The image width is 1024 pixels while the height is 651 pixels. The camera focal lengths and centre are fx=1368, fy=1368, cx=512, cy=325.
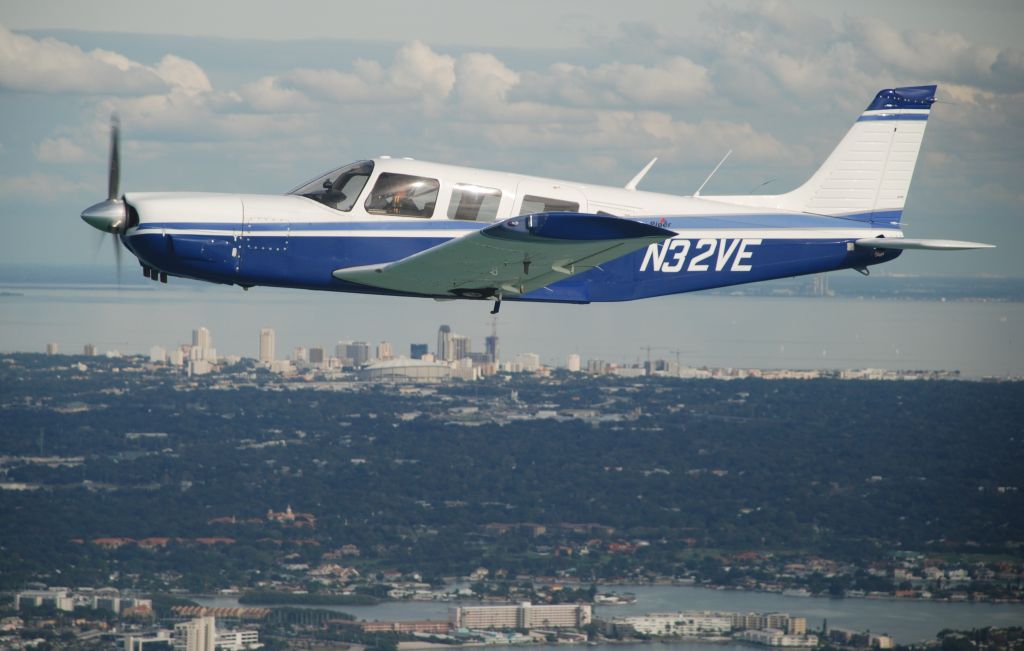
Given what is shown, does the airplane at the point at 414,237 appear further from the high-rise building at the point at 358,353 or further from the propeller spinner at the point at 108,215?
the high-rise building at the point at 358,353

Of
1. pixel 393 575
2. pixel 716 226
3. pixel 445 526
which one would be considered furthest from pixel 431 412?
pixel 716 226

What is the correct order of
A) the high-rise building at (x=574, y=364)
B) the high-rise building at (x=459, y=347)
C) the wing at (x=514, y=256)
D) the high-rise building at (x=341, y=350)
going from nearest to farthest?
1. the wing at (x=514, y=256)
2. the high-rise building at (x=459, y=347)
3. the high-rise building at (x=574, y=364)
4. the high-rise building at (x=341, y=350)

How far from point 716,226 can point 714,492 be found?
48.1 meters

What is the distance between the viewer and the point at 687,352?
314 feet

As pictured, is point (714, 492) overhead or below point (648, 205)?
below

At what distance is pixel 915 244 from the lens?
17.0m

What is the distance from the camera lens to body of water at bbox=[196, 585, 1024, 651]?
4709 centimetres

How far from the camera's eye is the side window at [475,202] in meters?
15.7

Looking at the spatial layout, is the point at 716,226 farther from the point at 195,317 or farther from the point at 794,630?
the point at 195,317

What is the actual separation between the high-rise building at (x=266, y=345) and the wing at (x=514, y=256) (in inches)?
2967

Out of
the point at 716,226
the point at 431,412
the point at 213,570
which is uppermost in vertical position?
the point at 716,226

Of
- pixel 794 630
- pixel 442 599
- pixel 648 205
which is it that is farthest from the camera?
pixel 442 599

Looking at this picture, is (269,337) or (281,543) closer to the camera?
(281,543)

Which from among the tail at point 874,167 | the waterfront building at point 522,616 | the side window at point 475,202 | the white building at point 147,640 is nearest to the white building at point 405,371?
the waterfront building at point 522,616
